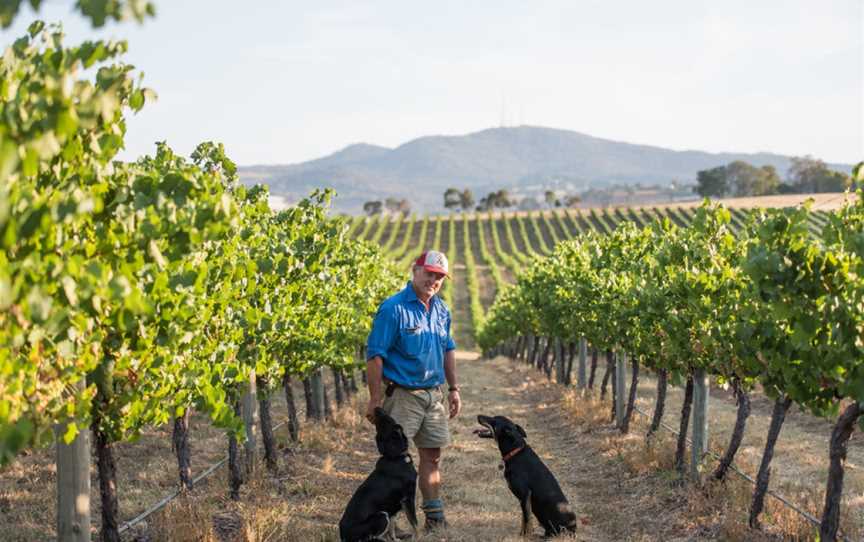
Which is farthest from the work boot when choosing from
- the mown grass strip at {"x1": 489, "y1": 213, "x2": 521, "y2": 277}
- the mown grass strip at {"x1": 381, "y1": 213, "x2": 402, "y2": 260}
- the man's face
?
the mown grass strip at {"x1": 381, "y1": 213, "x2": 402, "y2": 260}

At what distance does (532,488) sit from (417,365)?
154cm

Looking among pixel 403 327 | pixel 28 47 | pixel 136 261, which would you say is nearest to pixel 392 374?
pixel 403 327

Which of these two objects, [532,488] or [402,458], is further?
[532,488]

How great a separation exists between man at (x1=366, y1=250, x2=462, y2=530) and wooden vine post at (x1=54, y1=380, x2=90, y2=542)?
8.48 feet

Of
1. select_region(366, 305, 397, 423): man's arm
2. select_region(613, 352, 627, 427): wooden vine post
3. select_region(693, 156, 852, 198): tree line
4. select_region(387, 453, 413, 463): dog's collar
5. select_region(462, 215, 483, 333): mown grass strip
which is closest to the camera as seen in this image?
select_region(387, 453, 413, 463): dog's collar

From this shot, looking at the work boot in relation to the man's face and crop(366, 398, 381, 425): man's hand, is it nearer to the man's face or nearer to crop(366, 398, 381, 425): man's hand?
crop(366, 398, 381, 425): man's hand

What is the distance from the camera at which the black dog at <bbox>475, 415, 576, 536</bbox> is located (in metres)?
7.44

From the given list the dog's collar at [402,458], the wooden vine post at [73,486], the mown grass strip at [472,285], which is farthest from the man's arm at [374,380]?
the mown grass strip at [472,285]

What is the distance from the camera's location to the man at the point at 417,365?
746cm

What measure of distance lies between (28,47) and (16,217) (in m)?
1.38

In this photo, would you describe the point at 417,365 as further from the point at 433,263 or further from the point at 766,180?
the point at 766,180

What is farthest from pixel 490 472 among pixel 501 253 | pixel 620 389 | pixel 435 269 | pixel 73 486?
pixel 501 253

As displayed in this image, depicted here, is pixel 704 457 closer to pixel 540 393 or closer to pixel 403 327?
pixel 403 327

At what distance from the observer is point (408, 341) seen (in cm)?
750
